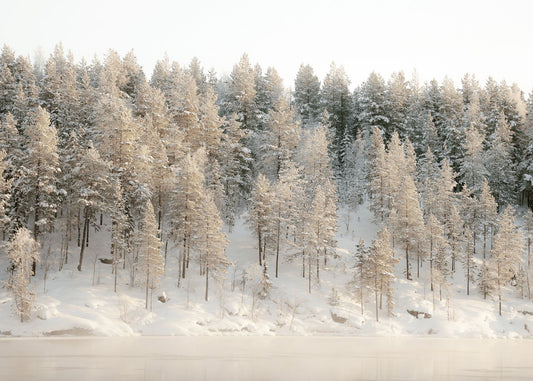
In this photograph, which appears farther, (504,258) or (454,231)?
(454,231)

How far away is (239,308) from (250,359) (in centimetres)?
2068

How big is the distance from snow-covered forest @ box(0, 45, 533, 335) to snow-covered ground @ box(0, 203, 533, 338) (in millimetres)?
218

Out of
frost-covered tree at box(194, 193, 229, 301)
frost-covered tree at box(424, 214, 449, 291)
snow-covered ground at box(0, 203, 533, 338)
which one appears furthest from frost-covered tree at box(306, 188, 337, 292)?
frost-covered tree at box(424, 214, 449, 291)

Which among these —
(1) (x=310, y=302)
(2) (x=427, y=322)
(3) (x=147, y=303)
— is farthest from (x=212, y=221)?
(2) (x=427, y=322)

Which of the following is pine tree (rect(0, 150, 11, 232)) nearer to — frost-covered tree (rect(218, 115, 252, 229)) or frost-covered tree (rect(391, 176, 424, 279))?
frost-covered tree (rect(218, 115, 252, 229))

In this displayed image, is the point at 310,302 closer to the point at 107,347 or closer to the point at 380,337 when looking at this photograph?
the point at 380,337

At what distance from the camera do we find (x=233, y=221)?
6606cm

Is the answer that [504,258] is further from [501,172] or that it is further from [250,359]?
[250,359]

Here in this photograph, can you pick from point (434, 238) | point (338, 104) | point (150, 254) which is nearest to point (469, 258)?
point (434, 238)

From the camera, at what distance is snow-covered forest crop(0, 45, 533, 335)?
48.7 meters

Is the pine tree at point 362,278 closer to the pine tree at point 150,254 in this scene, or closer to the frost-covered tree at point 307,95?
the pine tree at point 150,254

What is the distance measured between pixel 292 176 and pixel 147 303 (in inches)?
1011

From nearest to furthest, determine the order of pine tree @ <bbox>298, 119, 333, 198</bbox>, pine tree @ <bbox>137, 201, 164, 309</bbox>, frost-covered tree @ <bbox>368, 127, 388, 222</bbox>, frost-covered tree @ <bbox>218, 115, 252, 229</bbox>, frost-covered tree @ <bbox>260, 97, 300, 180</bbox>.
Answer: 1. pine tree @ <bbox>137, 201, 164, 309</bbox>
2. frost-covered tree @ <bbox>218, 115, 252, 229</bbox>
3. frost-covered tree @ <bbox>368, 127, 388, 222</bbox>
4. pine tree @ <bbox>298, 119, 333, 198</bbox>
5. frost-covered tree @ <bbox>260, 97, 300, 180</bbox>

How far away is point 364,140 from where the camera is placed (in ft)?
286
